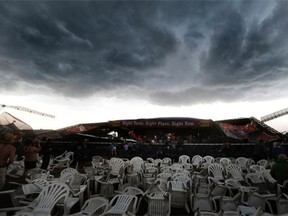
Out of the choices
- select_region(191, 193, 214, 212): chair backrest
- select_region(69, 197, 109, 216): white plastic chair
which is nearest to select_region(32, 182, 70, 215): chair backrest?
select_region(69, 197, 109, 216): white plastic chair

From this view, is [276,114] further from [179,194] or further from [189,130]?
[179,194]

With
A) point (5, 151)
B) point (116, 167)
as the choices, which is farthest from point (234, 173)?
point (5, 151)

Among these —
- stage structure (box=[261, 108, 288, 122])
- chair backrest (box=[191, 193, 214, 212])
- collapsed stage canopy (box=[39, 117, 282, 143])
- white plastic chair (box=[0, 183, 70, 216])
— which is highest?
stage structure (box=[261, 108, 288, 122])

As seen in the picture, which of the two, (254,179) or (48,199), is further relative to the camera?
(254,179)

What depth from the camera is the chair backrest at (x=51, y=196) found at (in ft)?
14.7

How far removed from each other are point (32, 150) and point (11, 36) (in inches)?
328

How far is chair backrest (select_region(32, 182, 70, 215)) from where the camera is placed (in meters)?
4.48

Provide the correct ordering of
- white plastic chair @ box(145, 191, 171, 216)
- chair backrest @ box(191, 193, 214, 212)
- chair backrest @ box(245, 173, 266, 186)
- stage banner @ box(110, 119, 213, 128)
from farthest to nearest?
stage banner @ box(110, 119, 213, 128) → chair backrest @ box(245, 173, 266, 186) → chair backrest @ box(191, 193, 214, 212) → white plastic chair @ box(145, 191, 171, 216)

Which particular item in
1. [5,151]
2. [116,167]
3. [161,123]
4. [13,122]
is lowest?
[116,167]

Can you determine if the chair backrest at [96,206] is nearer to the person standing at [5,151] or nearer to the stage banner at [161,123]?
the person standing at [5,151]

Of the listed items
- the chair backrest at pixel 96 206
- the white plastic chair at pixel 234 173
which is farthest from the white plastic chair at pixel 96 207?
the white plastic chair at pixel 234 173

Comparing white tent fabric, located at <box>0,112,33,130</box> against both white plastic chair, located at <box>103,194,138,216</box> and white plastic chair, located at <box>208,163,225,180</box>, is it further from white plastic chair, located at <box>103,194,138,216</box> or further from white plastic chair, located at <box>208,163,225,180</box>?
white plastic chair, located at <box>103,194,138,216</box>

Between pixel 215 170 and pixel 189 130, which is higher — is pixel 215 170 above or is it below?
below

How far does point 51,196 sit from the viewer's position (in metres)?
4.66
